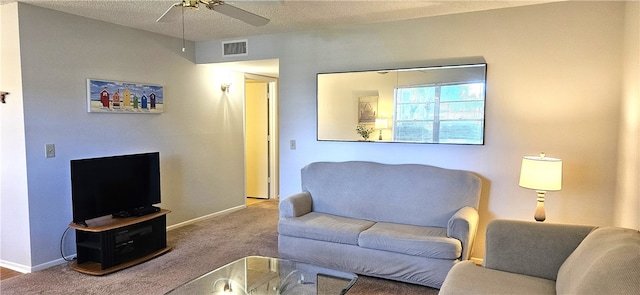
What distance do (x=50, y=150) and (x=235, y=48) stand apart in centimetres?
225

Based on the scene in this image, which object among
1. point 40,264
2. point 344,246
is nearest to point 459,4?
point 344,246

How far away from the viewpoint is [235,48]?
4.80m

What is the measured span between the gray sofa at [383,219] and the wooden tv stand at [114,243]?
1291 mm

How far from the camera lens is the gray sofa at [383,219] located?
304cm

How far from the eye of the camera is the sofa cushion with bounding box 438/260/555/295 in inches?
81.8

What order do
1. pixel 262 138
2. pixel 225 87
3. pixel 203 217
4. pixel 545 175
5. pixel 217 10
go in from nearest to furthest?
1. pixel 217 10
2. pixel 545 175
3. pixel 203 217
4. pixel 225 87
5. pixel 262 138

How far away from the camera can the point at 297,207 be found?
149 inches

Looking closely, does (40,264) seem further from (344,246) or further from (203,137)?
(344,246)

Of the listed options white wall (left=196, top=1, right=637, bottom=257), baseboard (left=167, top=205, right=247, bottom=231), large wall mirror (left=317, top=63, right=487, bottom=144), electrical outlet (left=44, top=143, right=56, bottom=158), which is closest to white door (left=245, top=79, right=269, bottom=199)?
baseboard (left=167, top=205, right=247, bottom=231)

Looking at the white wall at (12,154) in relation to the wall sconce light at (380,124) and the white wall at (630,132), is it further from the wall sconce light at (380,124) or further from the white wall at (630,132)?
the white wall at (630,132)

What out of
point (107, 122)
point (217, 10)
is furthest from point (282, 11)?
point (107, 122)

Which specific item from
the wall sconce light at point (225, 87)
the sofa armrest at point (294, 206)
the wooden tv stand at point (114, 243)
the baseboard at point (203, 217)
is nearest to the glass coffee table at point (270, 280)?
the sofa armrest at point (294, 206)

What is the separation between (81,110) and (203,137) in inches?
63.3

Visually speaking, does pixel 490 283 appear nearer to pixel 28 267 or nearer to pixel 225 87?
pixel 28 267
